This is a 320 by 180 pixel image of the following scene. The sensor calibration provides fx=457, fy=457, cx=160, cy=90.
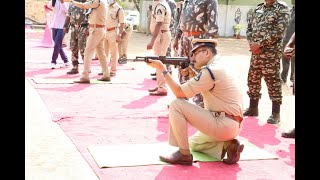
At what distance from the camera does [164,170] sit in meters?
3.99

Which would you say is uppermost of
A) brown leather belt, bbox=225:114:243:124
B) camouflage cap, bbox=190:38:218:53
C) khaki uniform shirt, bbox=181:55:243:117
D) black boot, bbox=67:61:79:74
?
camouflage cap, bbox=190:38:218:53

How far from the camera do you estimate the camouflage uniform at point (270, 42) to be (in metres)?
5.88

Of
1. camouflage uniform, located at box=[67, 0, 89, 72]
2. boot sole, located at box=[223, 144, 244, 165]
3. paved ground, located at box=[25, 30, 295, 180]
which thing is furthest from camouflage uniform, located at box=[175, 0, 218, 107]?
camouflage uniform, located at box=[67, 0, 89, 72]

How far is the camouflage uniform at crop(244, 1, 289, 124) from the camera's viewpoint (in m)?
5.88

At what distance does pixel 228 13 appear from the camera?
94.5ft

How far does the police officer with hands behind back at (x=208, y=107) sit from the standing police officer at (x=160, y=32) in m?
3.18

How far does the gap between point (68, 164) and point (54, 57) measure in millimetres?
6258

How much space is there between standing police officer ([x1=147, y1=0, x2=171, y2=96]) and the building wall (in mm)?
20938

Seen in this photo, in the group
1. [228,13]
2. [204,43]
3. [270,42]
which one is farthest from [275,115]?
[228,13]

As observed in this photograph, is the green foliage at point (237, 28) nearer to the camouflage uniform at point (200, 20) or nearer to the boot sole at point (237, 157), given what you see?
the camouflage uniform at point (200, 20)

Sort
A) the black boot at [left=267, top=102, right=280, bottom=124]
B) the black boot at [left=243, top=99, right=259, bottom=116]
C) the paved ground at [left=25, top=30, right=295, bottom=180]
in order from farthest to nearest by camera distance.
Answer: the black boot at [left=243, top=99, right=259, bottom=116], the black boot at [left=267, top=102, right=280, bottom=124], the paved ground at [left=25, top=30, right=295, bottom=180]

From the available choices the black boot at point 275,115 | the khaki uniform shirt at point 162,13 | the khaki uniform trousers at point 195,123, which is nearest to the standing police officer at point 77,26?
the khaki uniform shirt at point 162,13

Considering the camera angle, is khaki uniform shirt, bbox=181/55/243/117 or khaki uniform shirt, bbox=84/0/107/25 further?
khaki uniform shirt, bbox=84/0/107/25

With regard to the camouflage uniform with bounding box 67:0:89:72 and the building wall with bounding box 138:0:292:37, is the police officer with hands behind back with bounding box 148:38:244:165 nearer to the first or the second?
the camouflage uniform with bounding box 67:0:89:72
